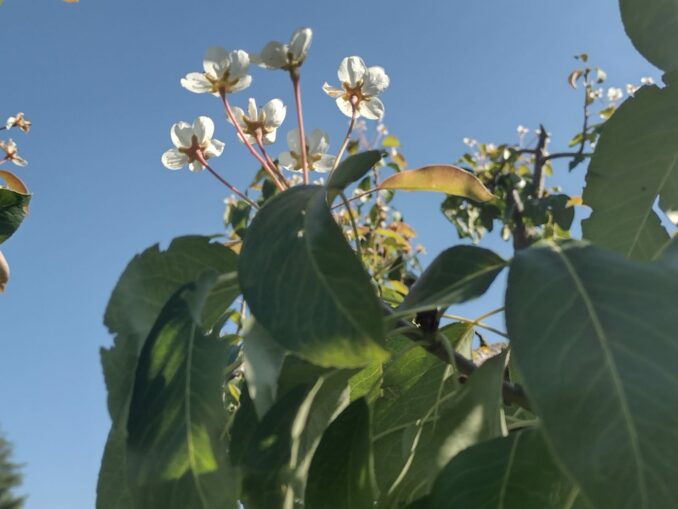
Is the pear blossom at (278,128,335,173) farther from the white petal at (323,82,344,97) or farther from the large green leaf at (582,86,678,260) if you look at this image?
the large green leaf at (582,86,678,260)

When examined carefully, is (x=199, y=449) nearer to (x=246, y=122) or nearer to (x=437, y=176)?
(x=437, y=176)

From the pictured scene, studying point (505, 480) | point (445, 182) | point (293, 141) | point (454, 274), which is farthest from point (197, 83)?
point (505, 480)

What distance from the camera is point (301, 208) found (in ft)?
1.78

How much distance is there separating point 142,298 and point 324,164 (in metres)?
0.32

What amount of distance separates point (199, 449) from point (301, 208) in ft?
0.56

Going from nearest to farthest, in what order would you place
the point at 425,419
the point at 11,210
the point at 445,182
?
the point at 425,419, the point at 445,182, the point at 11,210

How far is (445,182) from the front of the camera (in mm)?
741

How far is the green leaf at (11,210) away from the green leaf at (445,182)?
0.57 metres

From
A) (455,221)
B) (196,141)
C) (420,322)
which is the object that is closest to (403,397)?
(420,322)

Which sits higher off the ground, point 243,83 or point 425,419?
point 243,83

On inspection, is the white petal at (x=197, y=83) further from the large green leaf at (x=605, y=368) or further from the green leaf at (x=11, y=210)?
the large green leaf at (x=605, y=368)

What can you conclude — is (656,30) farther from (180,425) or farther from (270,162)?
(180,425)

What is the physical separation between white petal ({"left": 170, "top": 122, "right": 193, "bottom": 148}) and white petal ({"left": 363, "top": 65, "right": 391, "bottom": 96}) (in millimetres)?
205

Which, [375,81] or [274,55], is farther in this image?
[375,81]
